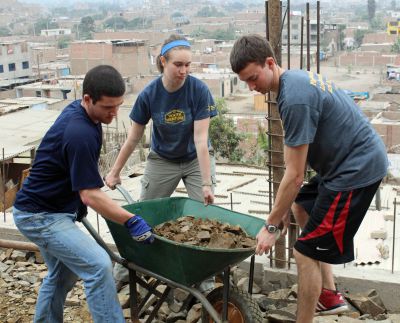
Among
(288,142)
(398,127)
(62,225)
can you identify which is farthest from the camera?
(398,127)

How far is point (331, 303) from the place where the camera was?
376cm

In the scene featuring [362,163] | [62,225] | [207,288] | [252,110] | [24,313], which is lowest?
[252,110]

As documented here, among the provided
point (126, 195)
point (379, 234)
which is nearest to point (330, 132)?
point (126, 195)

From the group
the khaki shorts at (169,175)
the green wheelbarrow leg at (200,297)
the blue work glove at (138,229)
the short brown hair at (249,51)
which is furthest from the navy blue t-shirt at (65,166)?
the khaki shorts at (169,175)

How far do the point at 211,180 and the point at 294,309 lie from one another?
102 centimetres

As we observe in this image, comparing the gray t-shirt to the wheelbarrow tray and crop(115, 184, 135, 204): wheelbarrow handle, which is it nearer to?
the wheelbarrow tray

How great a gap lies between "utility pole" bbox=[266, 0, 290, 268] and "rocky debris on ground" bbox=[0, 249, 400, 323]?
0.28 m

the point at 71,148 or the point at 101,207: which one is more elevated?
the point at 71,148

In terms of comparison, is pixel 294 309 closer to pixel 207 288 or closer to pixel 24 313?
pixel 207 288

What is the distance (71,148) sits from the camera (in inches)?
120

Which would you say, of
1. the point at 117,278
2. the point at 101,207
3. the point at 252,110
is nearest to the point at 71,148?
the point at 101,207

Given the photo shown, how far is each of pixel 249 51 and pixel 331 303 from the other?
173 cm

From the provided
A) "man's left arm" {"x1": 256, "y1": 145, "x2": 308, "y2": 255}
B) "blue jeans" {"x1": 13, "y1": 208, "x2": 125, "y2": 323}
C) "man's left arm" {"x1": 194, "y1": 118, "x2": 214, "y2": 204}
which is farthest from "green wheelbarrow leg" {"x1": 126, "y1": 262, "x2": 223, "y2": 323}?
"man's left arm" {"x1": 194, "y1": 118, "x2": 214, "y2": 204}

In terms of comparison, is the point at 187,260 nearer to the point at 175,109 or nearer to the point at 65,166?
the point at 65,166
